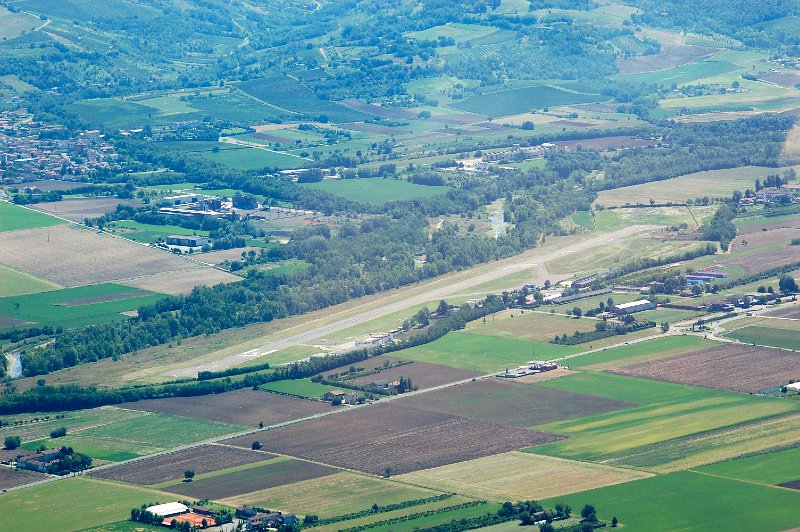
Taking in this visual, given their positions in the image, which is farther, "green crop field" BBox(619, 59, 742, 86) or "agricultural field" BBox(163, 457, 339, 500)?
"green crop field" BBox(619, 59, 742, 86)

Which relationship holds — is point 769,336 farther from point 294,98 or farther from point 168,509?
point 294,98

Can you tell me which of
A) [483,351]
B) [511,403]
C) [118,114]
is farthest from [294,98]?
[511,403]

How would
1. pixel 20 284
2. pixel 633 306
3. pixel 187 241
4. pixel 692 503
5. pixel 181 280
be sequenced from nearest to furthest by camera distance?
pixel 692 503 < pixel 633 306 < pixel 20 284 < pixel 181 280 < pixel 187 241

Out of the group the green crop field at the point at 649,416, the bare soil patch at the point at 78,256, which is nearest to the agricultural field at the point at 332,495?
the green crop field at the point at 649,416

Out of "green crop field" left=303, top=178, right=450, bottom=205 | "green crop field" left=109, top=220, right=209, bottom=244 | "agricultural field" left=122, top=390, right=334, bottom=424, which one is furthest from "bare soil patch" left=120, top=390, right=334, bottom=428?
"green crop field" left=303, top=178, right=450, bottom=205

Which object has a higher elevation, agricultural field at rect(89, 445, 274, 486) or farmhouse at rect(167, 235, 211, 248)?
farmhouse at rect(167, 235, 211, 248)

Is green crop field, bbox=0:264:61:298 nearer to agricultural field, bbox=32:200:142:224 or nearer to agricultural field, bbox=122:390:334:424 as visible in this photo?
agricultural field, bbox=32:200:142:224

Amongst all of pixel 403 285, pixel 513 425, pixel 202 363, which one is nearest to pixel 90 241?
pixel 403 285
